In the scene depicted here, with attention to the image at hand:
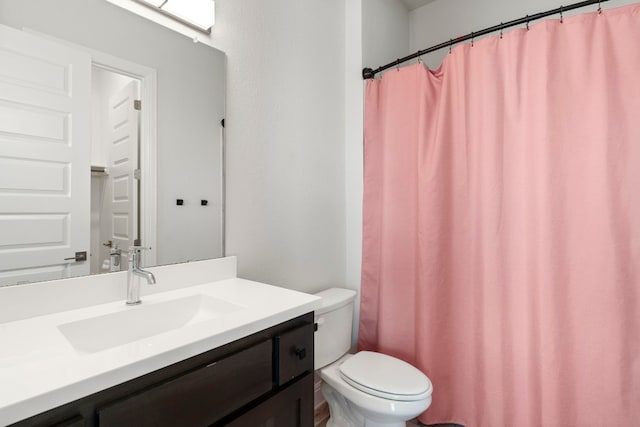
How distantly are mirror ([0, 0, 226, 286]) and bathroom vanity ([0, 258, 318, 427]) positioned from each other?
181mm

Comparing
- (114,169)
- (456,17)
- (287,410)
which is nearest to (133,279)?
(114,169)

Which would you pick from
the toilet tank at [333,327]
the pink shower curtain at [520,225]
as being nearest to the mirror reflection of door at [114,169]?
the toilet tank at [333,327]

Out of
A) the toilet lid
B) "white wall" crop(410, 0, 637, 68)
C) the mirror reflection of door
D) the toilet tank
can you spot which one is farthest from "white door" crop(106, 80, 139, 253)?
"white wall" crop(410, 0, 637, 68)

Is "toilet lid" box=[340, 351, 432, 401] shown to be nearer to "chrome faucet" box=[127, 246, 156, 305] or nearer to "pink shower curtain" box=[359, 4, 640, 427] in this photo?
"pink shower curtain" box=[359, 4, 640, 427]

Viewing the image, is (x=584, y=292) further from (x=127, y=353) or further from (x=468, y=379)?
(x=127, y=353)

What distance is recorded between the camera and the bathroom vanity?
558 mm

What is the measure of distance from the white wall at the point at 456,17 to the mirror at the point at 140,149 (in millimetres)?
1631

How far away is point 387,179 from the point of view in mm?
1787

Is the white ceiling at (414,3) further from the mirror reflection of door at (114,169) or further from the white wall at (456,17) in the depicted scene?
the mirror reflection of door at (114,169)

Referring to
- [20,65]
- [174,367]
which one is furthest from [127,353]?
[20,65]

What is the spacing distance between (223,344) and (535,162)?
1406mm

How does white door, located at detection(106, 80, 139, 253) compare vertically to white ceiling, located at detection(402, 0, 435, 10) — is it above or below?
below

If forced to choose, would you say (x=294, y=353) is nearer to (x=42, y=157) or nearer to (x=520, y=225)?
(x=42, y=157)

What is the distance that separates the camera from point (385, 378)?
1.35 m
